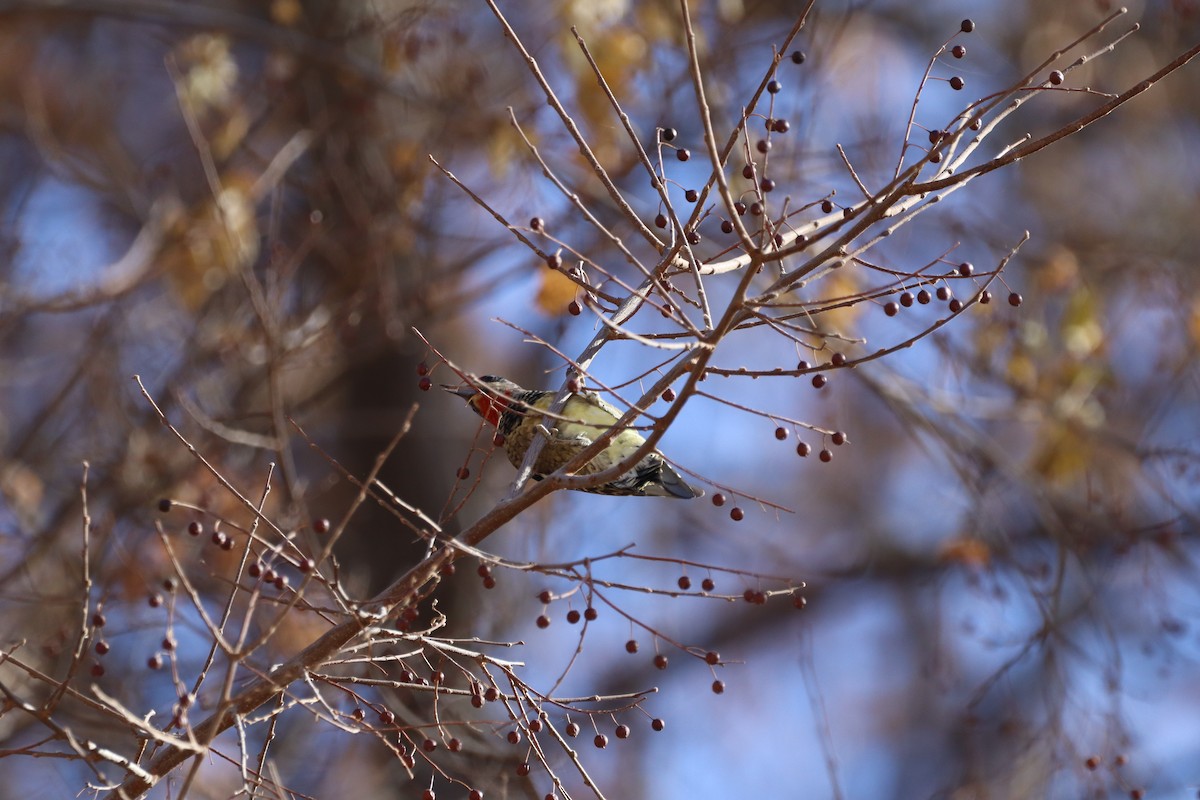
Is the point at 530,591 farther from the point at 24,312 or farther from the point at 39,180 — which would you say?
the point at 39,180

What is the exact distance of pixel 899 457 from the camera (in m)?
12.7

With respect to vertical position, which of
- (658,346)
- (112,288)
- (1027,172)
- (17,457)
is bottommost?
(658,346)

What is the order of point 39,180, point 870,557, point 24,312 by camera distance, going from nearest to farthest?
point 24,312 → point 39,180 → point 870,557

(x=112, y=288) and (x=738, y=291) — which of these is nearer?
(x=738, y=291)

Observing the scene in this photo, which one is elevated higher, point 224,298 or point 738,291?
point 224,298

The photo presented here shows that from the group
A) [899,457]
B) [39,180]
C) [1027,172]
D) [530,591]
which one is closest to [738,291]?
[530,591]

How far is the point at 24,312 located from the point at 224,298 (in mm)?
1167

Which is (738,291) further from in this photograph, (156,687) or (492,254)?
(156,687)

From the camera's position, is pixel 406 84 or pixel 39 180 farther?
pixel 39 180

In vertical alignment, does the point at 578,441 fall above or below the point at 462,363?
below

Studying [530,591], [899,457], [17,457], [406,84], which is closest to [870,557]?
[899,457]

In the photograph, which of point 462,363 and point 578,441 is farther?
point 462,363

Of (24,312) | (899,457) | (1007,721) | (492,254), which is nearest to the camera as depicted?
(1007,721)

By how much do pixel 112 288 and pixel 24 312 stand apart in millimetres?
726
